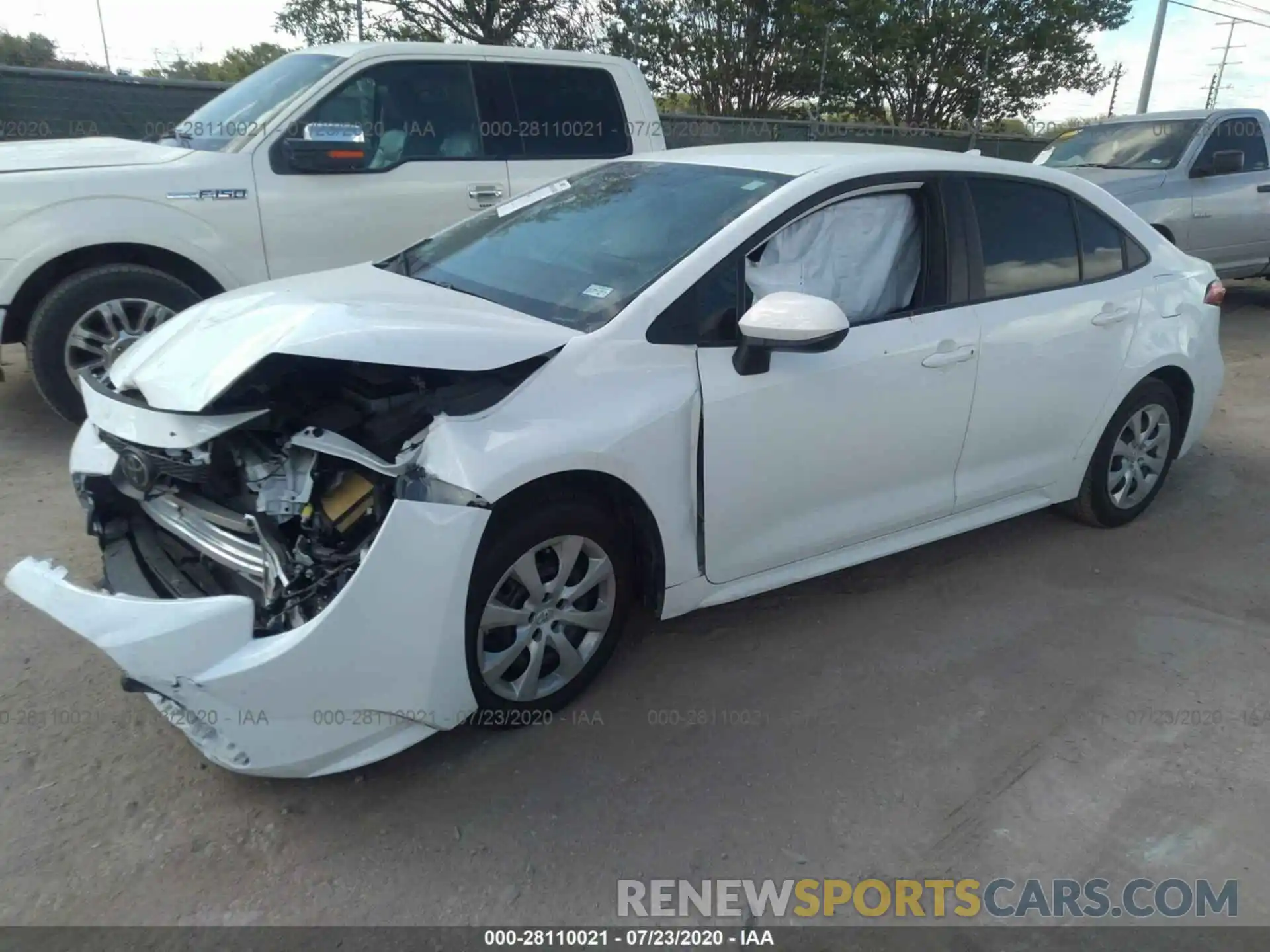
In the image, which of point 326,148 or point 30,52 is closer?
point 326,148

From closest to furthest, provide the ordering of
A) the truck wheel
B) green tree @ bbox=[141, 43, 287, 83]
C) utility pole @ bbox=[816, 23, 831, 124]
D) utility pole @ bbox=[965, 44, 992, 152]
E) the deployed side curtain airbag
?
the deployed side curtain airbag < the truck wheel < green tree @ bbox=[141, 43, 287, 83] < utility pole @ bbox=[816, 23, 831, 124] < utility pole @ bbox=[965, 44, 992, 152]

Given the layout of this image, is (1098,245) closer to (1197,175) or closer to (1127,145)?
(1197,175)

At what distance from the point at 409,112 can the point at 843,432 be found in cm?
378

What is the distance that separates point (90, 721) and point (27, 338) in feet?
9.32

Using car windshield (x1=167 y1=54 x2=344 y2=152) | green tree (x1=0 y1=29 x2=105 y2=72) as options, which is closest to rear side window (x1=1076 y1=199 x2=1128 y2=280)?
car windshield (x1=167 y1=54 x2=344 y2=152)

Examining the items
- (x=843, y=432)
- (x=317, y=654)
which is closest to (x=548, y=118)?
(x=843, y=432)

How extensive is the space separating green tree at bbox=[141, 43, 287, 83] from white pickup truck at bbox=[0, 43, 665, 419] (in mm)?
4665

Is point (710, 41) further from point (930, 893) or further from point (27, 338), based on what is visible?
point (930, 893)

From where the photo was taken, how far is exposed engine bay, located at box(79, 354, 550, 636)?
2.60m

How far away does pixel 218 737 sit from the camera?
98.5 inches

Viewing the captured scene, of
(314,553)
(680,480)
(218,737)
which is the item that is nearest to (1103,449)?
(680,480)

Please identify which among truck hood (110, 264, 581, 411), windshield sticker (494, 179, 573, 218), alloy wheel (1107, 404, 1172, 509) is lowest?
alloy wheel (1107, 404, 1172, 509)

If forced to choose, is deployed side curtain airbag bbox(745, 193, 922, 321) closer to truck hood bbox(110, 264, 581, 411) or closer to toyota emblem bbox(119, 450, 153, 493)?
truck hood bbox(110, 264, 581, 411)

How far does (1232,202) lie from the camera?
30.6 feet
